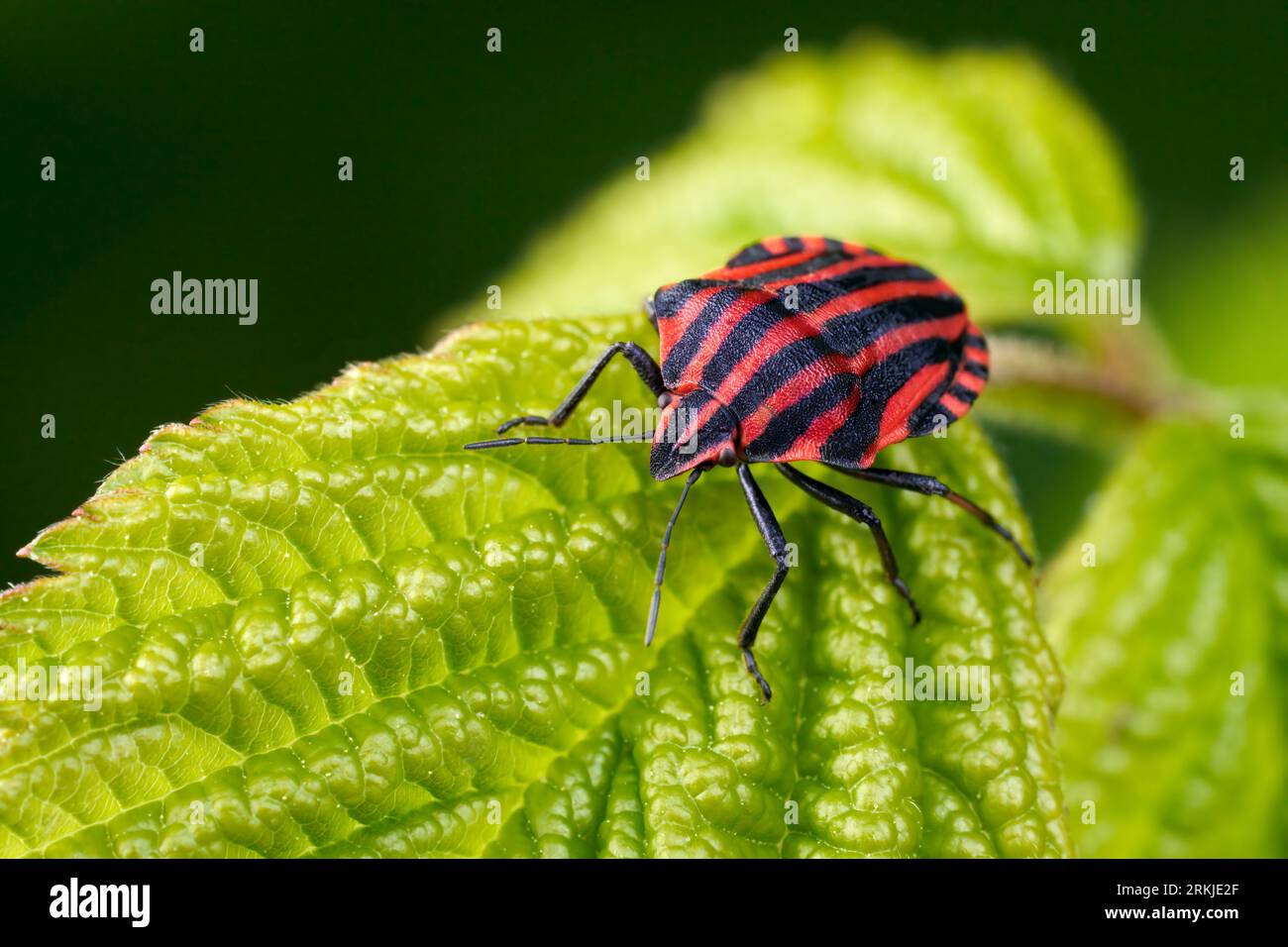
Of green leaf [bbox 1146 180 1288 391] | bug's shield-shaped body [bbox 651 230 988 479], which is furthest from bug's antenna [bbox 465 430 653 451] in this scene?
green leaf [bbox 1146 180 1288 391]

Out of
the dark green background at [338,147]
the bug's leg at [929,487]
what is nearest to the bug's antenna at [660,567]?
the bug's leg at [929,487]

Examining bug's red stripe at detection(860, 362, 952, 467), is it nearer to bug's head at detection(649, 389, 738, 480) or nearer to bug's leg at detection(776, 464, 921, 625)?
bug's leg at detection(776, 464, 921, 625)

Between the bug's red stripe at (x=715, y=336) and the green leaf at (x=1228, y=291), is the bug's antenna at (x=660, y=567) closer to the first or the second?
the bug's red stripe at (x=715, y=336)

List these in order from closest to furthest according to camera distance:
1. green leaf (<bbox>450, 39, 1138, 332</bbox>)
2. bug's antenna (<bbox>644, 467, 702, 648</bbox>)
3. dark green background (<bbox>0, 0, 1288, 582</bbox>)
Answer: bug's antenna (<bbox>644, 467, 702, 648</bbox>), green leaf (<bbox>450, 39, 1138, 332</bbox>), dark green background (<bbox>0, 0, 1288, 582</bbox>)
